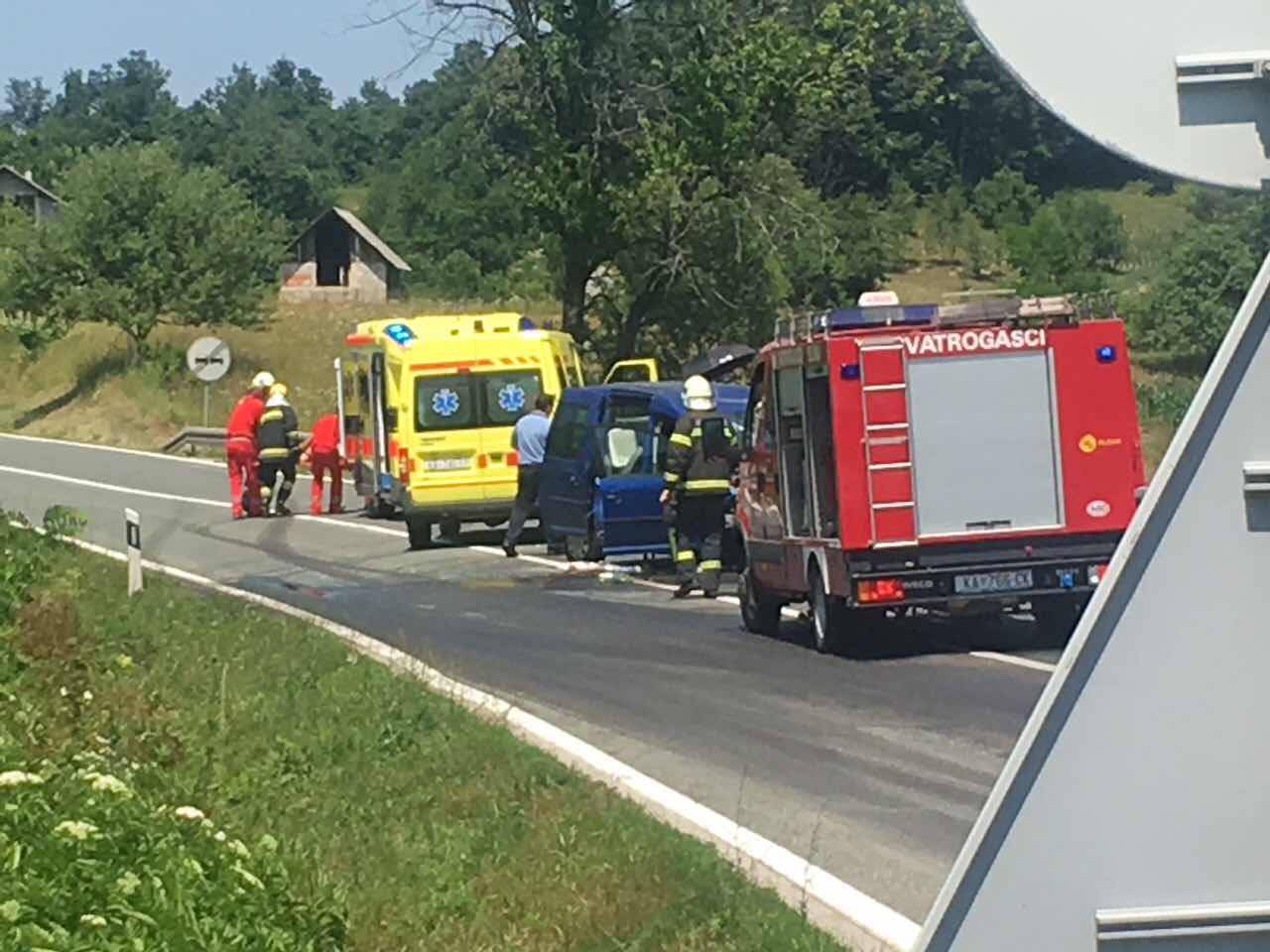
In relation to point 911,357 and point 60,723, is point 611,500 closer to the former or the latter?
point 911,357

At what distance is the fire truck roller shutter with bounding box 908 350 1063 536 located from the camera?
50.4 feet

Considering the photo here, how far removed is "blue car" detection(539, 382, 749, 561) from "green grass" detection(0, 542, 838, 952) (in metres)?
8.70

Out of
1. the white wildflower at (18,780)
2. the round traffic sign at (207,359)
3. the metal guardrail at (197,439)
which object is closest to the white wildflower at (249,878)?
the white wildflower at (18,780)

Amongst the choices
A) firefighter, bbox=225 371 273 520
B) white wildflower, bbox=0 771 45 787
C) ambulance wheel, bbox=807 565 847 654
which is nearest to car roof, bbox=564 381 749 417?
ambulance wheel, bbox=807 565 847 654

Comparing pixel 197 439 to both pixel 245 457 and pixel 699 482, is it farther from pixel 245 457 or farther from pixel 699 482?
pixel 699 482

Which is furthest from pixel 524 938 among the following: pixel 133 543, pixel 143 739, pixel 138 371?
pixel 138 371

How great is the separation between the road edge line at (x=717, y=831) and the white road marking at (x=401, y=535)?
1.98 meters

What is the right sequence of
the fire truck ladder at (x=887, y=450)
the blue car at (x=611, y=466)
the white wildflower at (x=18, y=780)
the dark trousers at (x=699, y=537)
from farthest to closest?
the blue car at (x=611, y=466) → the dark trousers at (x=699, y=537) → the fire truck ladder at (x=887, y=450) → the white wildflower at (x=18, y=780)

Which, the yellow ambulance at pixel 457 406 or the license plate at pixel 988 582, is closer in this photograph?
the license plate at pixel 988 582

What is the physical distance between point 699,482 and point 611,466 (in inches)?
156

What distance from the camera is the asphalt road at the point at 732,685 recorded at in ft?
31.8

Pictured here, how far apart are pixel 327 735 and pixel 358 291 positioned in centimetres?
9596

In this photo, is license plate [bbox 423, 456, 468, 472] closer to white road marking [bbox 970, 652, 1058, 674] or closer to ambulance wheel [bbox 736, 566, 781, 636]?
ambulance wheel [bbox 736, 566, 781, 636]

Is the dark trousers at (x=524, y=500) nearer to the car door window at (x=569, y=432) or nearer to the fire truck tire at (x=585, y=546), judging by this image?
the car door window at (x=569, y=432)
